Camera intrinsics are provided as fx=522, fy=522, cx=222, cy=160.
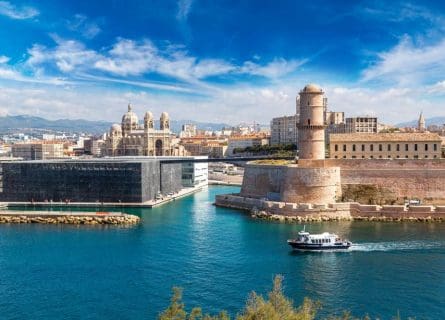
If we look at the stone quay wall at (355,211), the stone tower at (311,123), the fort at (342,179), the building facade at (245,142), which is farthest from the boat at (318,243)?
the building facade at (245,142)

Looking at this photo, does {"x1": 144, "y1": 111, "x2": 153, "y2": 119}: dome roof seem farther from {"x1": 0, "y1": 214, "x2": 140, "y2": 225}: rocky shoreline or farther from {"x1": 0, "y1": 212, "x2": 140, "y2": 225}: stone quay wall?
{"x1": 0, "y1": 214, "x2": 140, "y2": 225}: rocky shoreline

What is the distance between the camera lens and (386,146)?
46.6m

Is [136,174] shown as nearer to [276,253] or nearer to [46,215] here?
[46,215]

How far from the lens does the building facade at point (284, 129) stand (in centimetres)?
13375

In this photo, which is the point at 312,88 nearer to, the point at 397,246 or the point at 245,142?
the point at 397,246

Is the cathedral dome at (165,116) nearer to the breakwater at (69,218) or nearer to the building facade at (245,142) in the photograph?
the building facade at (245,142)

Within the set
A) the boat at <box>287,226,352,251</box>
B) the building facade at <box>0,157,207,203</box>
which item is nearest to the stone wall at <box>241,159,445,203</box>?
the boat at <box>287,226,352,251</box>

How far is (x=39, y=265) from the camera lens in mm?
27641

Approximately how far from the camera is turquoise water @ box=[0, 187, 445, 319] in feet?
71.1

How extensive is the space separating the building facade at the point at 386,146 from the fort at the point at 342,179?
5.98 feet

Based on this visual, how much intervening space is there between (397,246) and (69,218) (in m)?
24.8

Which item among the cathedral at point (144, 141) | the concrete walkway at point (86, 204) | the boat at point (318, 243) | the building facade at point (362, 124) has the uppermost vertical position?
the building facade at point (362, 124)

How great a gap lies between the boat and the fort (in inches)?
406

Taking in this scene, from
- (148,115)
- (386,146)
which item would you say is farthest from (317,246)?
(148,115)
